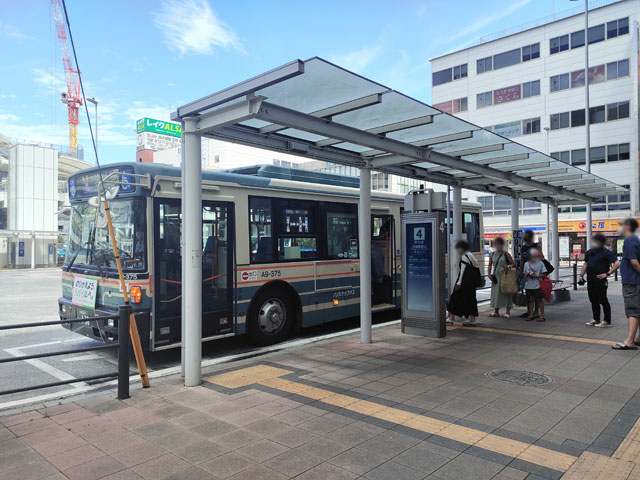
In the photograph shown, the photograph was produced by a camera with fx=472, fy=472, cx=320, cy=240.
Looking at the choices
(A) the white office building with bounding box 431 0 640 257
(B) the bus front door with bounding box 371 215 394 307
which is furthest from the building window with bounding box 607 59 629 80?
(B) the bus front door with bounding box 371 215 394 307

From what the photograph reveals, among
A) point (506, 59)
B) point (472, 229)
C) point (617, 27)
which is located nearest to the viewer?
point (472, 229)

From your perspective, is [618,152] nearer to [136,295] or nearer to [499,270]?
[499,270]

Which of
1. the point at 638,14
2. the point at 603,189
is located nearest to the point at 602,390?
the point at 603,189

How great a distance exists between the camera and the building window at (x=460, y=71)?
146 ft

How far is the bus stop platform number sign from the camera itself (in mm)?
7004

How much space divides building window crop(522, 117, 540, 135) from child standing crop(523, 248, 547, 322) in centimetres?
3440

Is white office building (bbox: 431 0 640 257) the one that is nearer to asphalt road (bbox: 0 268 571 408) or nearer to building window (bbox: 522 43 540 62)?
Answer: building window (bbox: 522 43 540 62)

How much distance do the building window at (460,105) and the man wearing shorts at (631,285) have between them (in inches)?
1576

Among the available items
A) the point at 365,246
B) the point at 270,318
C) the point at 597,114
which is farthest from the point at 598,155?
the point at 270,318

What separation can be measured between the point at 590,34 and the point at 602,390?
40781mm

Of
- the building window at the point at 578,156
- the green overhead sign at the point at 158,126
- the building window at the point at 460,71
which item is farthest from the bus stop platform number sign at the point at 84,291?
the building window at the point at 460,71

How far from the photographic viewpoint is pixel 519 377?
19.1 feet

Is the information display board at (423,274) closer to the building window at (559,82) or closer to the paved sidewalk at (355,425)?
the paved sidewalk at (355,425)

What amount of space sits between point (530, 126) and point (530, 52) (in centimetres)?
644
